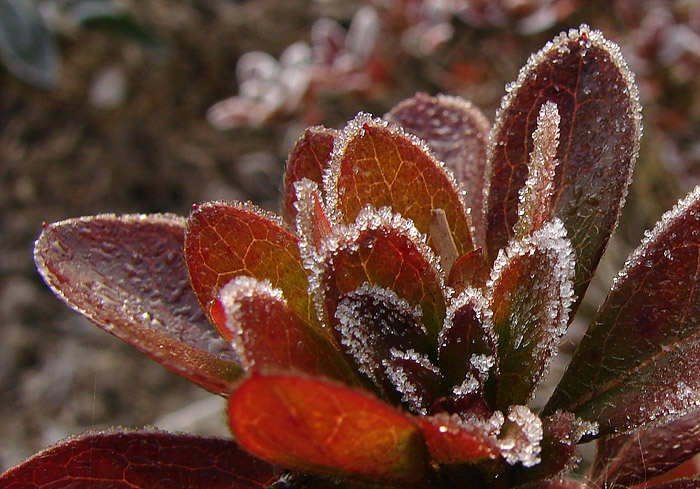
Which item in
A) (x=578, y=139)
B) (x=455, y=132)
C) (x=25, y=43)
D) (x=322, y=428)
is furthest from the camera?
(x=25, y=43)

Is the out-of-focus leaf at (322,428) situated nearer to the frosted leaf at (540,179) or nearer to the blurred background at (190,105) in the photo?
the frosted leaf at (540,179)

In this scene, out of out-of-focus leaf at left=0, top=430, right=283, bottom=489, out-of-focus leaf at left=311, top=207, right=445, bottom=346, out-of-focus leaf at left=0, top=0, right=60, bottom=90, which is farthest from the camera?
out-of-focus leaf at left=0, top=0, right=60, bottom=90

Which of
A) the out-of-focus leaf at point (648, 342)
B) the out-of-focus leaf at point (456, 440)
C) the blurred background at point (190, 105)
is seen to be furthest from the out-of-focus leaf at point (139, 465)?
the blurred background at point (190, 105)

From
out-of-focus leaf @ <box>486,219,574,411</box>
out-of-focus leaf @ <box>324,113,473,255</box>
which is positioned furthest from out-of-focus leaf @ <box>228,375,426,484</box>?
out-of-focus leaf @ <box>324,113,473,255</box>

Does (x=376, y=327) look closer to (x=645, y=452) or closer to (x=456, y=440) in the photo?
(x=456, y=440)

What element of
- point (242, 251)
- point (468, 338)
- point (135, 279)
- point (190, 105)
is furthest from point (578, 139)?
point (190, 105)

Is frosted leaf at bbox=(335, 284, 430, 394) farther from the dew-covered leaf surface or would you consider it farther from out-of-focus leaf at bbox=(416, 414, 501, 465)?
the dew-covered leaf surface
